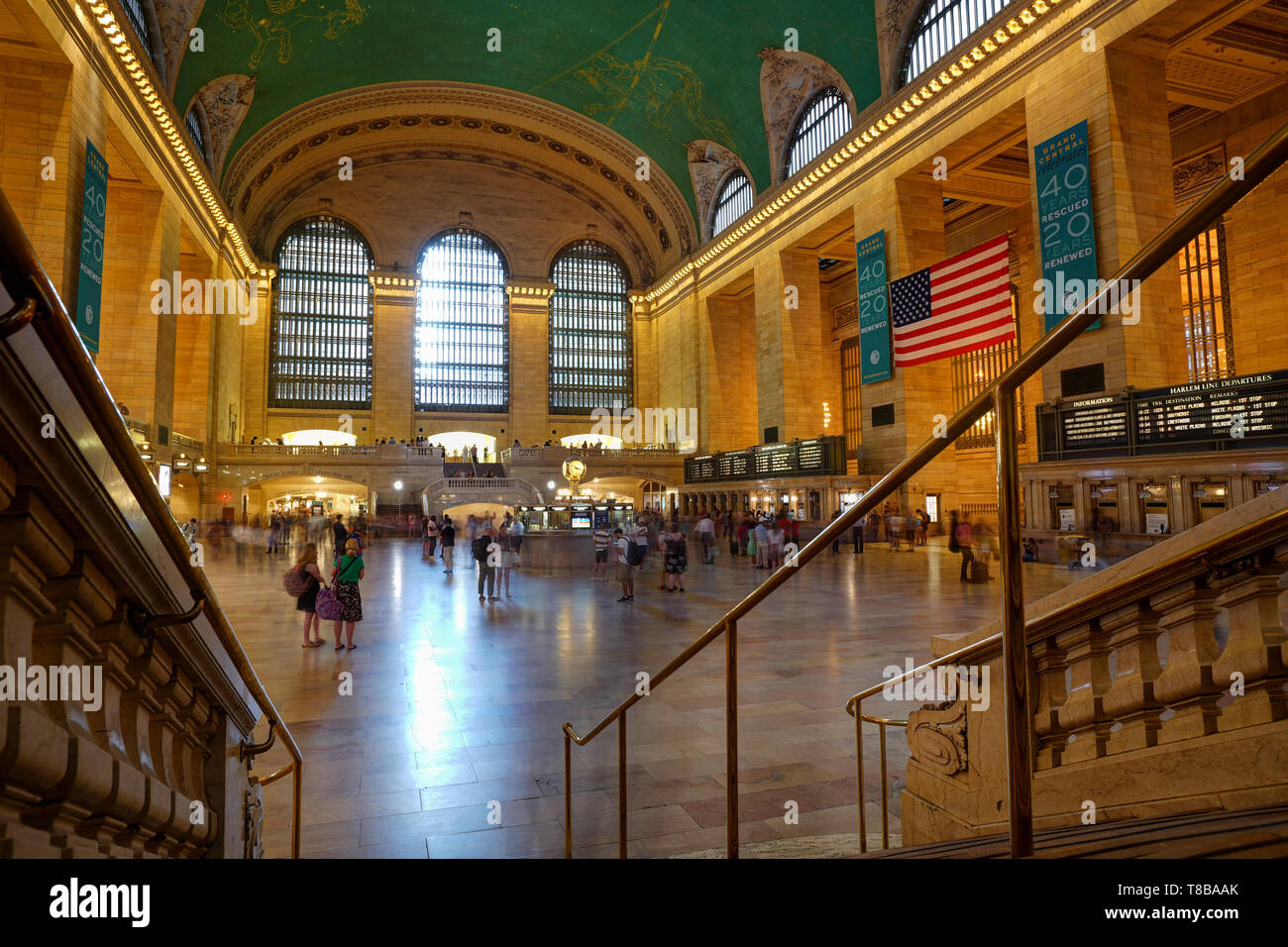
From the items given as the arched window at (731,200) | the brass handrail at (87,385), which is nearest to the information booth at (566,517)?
the brass handrail at (87,385)

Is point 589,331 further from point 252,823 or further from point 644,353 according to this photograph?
point 252,823

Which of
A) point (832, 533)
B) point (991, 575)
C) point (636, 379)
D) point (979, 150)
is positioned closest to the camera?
point (832, 533)

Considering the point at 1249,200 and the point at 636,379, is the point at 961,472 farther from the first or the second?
the point at 636,379

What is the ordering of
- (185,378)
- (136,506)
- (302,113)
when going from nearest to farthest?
(136,506) → (185,378) → (302,113)

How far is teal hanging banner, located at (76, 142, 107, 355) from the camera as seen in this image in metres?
15.1

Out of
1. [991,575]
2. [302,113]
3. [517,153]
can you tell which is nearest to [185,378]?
[302,113]

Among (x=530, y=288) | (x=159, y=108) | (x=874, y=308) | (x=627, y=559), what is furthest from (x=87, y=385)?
(x=530, y=288)

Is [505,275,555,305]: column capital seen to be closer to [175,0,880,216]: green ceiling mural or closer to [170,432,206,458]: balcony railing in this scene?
[175,0,880,216]: green ceiling mural

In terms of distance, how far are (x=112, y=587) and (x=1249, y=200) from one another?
23.7 meters

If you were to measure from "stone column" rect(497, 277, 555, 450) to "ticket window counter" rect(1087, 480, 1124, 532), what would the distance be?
29325 mm

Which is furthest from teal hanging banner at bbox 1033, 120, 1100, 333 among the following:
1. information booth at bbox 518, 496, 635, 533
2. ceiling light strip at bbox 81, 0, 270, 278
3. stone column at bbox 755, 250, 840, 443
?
ceiling light strip at bbox 81, 0, 270, 278

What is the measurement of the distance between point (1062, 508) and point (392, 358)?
32210 millimetres

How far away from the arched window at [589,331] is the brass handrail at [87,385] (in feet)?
127

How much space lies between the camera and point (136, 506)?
1481 millimetres
